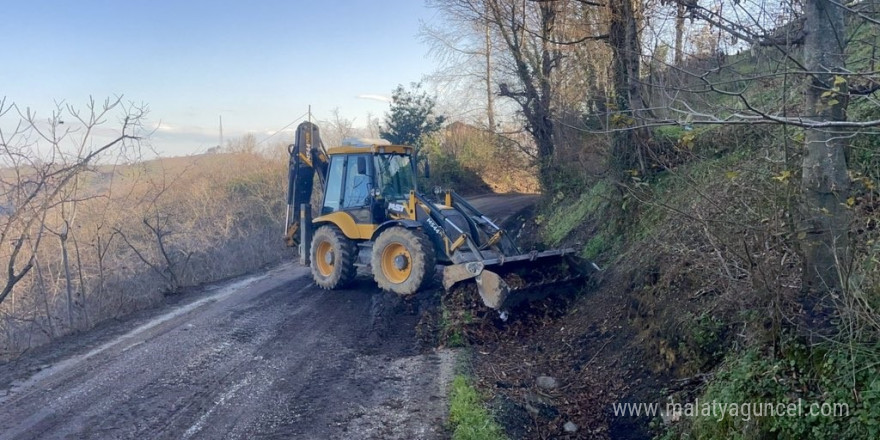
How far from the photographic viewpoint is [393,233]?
32.3ft

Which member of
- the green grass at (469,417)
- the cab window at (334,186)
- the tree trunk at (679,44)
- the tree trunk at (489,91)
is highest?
the tree trunk at (489,91)

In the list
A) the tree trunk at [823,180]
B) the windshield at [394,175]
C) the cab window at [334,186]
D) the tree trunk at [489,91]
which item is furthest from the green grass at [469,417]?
the tree trunk at [489,91]

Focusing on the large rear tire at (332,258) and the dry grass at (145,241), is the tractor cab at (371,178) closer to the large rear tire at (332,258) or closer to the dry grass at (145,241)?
the large rear tire at (332,258)

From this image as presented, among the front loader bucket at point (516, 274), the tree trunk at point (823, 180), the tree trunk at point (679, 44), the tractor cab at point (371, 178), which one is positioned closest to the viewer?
the tree trunk at point (823, 180)

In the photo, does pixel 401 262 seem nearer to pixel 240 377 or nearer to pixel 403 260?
pixel 403 260

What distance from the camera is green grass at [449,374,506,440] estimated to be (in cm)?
511

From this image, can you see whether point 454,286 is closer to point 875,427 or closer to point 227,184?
point 875,427

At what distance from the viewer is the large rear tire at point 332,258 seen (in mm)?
10992

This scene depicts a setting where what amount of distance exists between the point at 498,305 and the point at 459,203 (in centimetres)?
309

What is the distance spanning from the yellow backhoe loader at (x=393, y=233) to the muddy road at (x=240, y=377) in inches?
30.2

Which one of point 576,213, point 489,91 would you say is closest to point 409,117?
point 489,91

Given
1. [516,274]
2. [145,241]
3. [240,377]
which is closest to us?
[240,377]

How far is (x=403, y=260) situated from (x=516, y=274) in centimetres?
192

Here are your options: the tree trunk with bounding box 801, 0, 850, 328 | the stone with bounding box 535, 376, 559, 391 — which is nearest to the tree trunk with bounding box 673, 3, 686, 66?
the tree trunk with bounding box 801, 0, 850, 328
